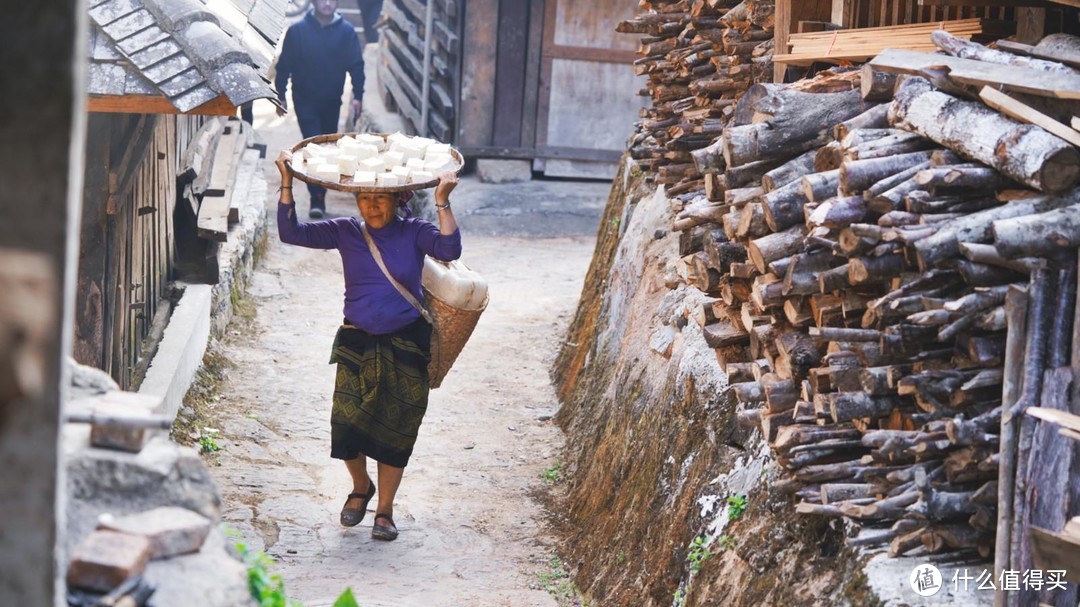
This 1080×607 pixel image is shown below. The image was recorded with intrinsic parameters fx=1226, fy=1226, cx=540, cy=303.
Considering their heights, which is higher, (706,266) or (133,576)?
(706,266)

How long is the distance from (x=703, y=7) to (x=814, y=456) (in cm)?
392

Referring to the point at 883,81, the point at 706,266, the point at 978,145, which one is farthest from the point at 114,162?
the point at 978,145

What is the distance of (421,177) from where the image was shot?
593cm

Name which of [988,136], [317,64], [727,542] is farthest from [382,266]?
[317,64]

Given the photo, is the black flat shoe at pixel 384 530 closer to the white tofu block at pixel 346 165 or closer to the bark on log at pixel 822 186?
the white tofu block at pixel 346 165

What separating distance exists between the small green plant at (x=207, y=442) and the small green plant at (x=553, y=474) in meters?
2.04

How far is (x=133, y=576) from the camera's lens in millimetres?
2627

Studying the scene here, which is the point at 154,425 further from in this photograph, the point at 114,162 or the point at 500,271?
the point at 500,271

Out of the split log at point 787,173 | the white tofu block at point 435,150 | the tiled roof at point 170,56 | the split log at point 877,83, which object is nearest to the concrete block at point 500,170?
the white tofu block at point 435,150

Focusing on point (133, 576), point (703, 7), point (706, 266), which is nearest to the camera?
point (133, 576)

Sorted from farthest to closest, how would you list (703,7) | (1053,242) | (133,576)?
(703,7) → (1053,242) → (133,576)

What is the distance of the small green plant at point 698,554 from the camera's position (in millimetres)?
5004

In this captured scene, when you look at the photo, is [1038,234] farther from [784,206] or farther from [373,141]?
[373,141]

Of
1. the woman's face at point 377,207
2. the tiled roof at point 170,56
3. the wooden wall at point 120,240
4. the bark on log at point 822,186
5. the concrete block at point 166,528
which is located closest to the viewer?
the concrete block at point 166,528
